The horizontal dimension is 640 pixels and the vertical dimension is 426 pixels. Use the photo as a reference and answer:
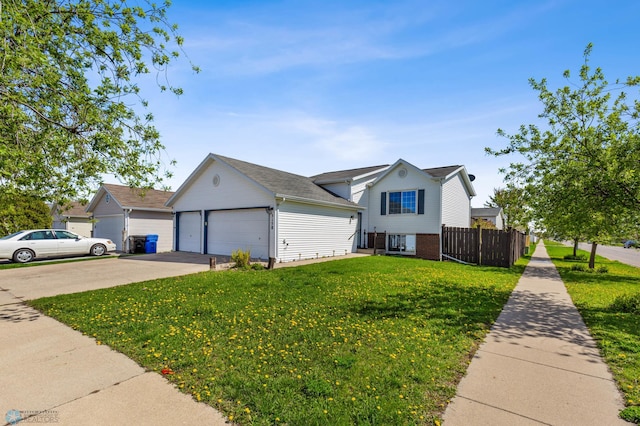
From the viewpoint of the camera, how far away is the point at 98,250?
17.3m

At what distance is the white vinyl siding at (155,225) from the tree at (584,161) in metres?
21.4

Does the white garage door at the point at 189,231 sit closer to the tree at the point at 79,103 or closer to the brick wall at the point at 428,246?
the tree at the point at 79,103

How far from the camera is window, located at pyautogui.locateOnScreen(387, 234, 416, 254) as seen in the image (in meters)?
19.5

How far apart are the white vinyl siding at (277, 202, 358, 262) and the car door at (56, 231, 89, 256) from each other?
36.5ft

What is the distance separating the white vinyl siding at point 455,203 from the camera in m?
18.8

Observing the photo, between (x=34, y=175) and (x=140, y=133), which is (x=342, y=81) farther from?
(x=34, y=175)

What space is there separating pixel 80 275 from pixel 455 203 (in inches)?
791

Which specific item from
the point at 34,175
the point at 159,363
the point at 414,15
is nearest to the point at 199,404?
the point at 159,363

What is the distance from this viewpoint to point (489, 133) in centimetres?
961

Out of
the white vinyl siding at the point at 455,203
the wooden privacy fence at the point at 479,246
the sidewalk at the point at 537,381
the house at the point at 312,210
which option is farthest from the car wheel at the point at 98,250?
the white vinyl siding at the point at 455,203

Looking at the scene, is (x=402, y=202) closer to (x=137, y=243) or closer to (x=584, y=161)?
(x=584, y=161)

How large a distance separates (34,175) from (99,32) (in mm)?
3336

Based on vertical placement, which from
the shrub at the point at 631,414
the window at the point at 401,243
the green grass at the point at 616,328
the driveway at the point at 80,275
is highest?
the window at the point at 401,243

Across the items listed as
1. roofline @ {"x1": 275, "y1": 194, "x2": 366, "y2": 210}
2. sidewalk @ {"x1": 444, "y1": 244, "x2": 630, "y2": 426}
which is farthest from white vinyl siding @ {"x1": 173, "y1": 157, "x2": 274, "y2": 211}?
sidewalk @ {"x1": 444, "y1": 244, "x2": 630, "y2": 426}
